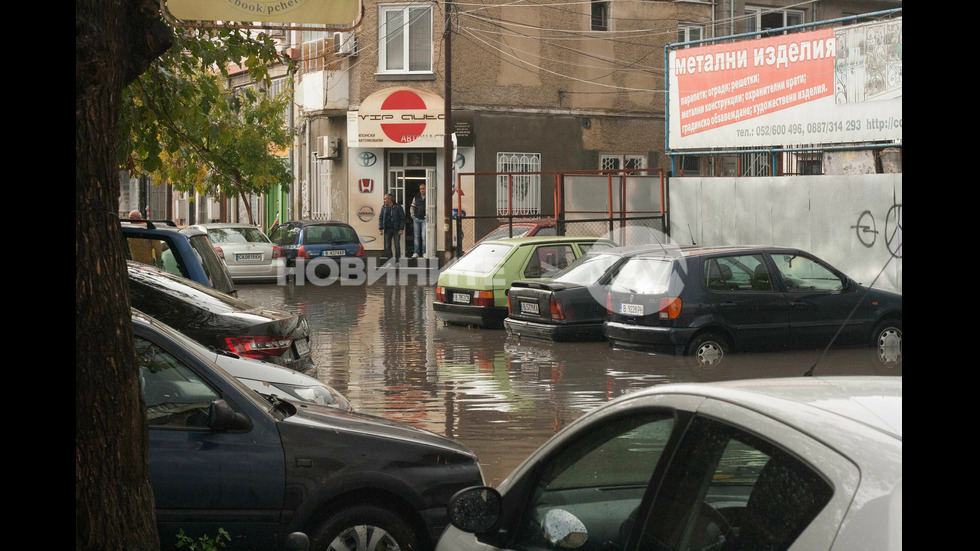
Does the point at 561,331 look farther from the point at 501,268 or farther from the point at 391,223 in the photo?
the point at 391,223

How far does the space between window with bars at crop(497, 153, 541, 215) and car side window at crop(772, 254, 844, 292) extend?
21.4 m

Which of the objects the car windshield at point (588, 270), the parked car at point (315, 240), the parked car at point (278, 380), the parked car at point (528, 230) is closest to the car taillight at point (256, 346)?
the parked car at point (278, 380)

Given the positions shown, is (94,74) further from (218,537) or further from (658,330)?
(658,330)

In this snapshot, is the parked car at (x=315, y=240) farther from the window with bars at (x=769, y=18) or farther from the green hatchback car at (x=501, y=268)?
the window with bars at (x=769, y=18)

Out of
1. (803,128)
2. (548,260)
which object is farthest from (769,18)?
(548,260)

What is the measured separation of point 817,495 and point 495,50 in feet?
114

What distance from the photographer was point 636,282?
580 inches

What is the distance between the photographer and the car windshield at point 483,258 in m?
18.2

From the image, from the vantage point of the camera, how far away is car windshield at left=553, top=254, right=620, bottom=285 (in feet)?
53.2

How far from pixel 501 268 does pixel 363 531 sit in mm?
12503

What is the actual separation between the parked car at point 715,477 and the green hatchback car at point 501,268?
14.1 m

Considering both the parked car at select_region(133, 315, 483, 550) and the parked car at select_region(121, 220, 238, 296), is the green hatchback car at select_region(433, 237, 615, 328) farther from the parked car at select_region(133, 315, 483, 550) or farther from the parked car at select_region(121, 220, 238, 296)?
the parked car at select_region(133, 315, 483, 550)

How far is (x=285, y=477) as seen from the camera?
5.62 meters

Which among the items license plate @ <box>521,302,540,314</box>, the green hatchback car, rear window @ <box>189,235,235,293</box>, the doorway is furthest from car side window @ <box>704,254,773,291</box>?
the doorway
